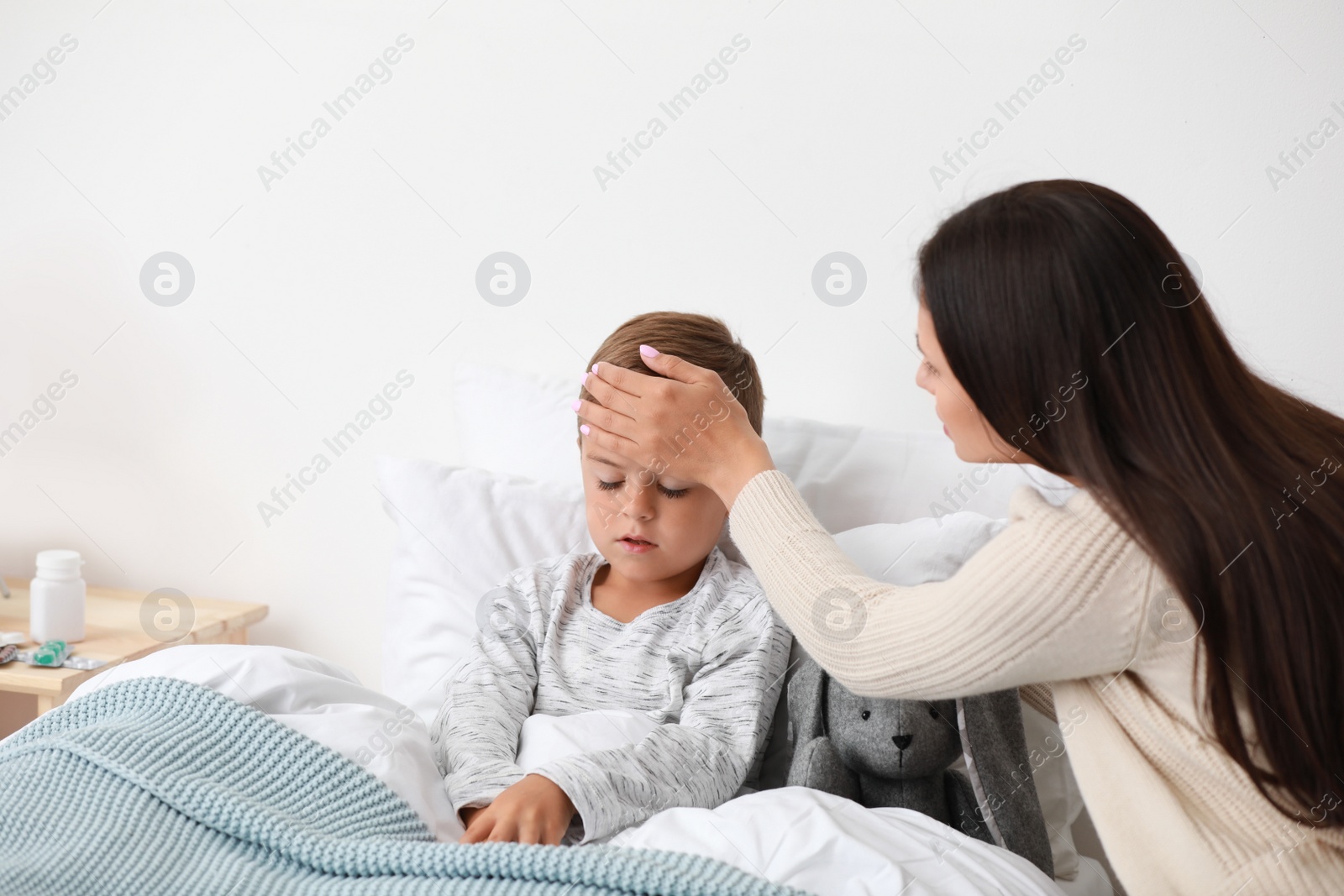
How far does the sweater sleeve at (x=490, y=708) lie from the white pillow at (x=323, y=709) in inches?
1.2

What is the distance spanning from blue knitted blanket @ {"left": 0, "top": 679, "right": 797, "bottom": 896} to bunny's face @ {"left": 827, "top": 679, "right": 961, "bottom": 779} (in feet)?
1.10

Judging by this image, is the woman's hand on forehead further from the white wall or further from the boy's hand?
A: the white wall

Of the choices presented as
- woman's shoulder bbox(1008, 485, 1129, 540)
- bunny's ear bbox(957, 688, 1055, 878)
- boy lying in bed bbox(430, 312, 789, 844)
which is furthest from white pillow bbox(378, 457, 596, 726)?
Result: woman's shoulder bbox(1008, 485, 1129, 540)

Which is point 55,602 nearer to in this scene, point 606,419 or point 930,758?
point 606,419

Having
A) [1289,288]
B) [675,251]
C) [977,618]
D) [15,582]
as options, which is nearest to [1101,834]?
[977,618]

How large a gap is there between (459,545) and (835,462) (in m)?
0.51

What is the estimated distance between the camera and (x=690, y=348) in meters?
1.16

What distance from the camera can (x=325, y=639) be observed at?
184 cm

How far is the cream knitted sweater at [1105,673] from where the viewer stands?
738mm

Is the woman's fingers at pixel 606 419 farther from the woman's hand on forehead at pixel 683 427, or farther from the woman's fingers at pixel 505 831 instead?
the woman's fingers at pixel 505 831

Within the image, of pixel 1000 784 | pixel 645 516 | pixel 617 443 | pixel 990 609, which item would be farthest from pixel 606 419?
pixel 1000 784

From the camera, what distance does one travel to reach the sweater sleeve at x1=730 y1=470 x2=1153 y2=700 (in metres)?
0.74

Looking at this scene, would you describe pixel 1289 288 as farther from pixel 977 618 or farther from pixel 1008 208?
pixel 977 618

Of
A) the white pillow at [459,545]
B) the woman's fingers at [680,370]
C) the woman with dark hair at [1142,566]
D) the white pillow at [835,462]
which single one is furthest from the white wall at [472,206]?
the woman with dark hair at [1142,566]
